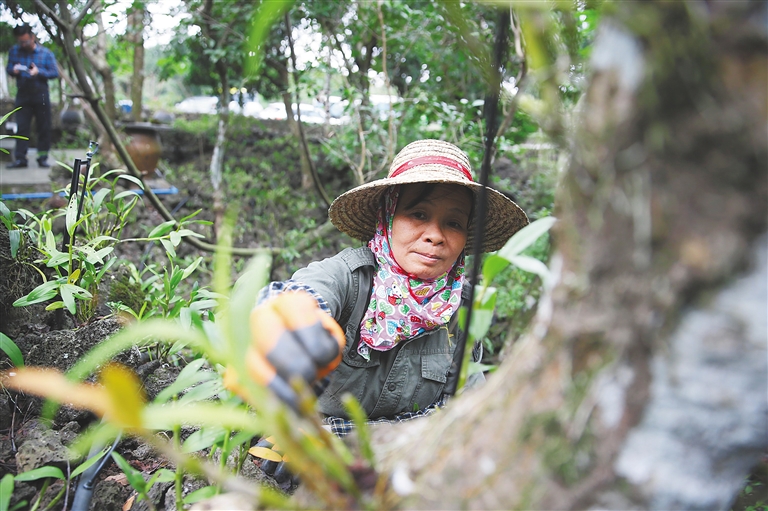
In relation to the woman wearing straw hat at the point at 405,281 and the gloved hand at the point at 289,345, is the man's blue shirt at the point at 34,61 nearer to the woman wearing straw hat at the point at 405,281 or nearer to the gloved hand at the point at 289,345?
the woman wearing straw hat at the point at 405,281

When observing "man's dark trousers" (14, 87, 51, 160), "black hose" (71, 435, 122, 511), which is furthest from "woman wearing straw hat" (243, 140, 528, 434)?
"man's dark trousers" (14, 87, 51, 160)

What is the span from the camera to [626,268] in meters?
0.42

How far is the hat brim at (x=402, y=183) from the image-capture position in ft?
4.38

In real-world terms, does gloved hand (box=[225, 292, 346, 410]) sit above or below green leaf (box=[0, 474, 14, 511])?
above

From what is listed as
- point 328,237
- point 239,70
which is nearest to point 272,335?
point 328,237

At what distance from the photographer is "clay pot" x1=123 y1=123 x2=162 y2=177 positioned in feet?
17.1

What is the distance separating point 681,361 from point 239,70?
5.78 metres

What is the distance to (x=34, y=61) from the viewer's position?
4477 mm

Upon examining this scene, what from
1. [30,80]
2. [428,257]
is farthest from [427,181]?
[30,80]

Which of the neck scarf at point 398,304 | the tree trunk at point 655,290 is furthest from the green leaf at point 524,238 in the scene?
the neck scarf at point 398,304

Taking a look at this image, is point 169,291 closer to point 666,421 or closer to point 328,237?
point 666,421

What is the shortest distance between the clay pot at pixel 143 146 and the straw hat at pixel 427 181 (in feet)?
14.0

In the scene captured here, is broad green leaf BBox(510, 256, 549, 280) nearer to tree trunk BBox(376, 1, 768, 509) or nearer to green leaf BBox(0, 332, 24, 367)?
tree trunk BBox(376, 1, 768, 509)

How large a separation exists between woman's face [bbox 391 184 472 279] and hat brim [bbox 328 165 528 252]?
0.05 meters
